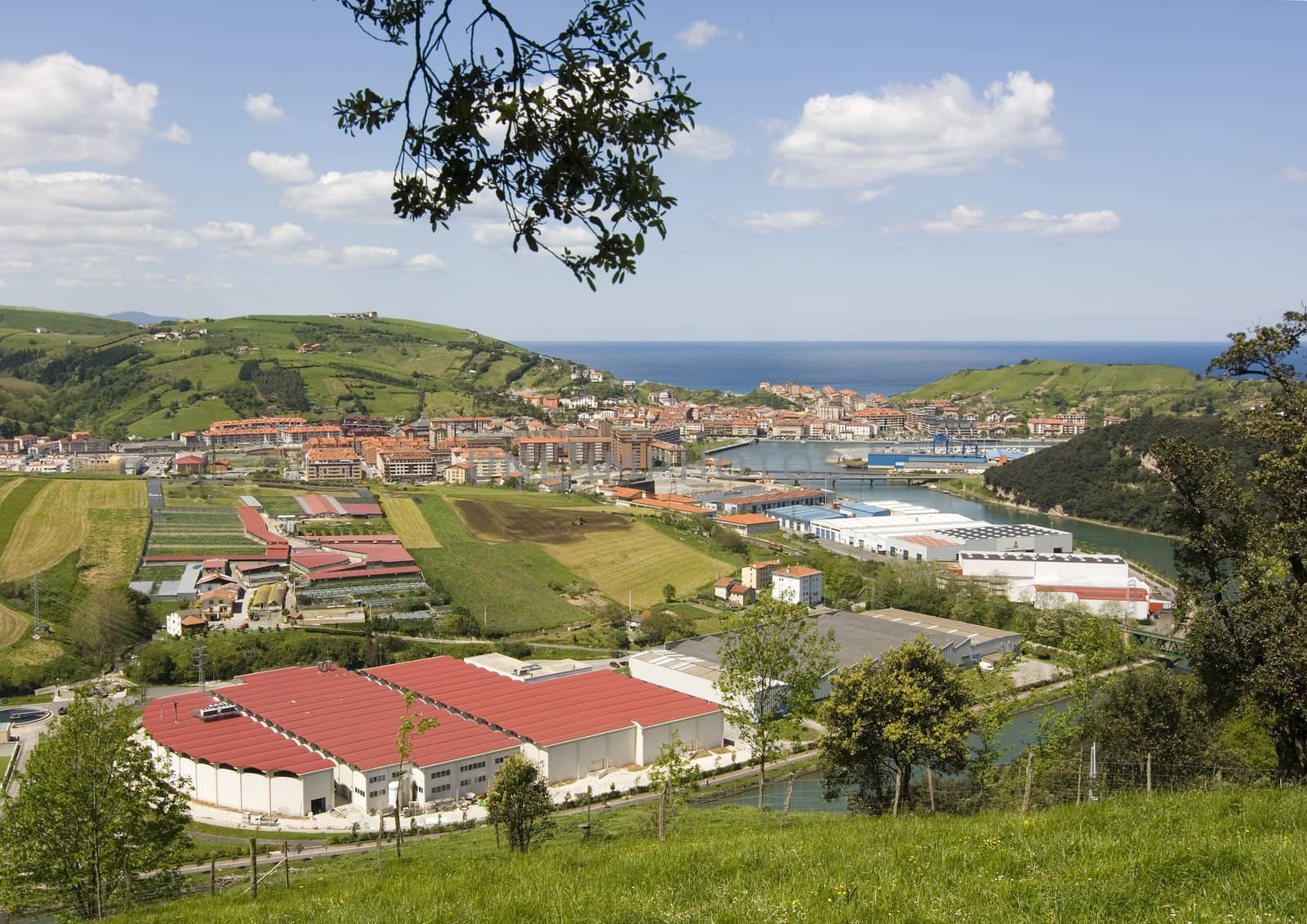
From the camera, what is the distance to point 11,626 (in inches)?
669

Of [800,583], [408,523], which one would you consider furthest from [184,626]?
[800,583]

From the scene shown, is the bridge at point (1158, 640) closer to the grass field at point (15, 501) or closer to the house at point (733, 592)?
the house at point (733, 592)

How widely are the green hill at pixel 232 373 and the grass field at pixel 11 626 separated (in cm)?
2714

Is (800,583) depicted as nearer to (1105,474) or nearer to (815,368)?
(1105,474)

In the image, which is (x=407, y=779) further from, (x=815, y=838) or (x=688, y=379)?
(x=688, y=379)

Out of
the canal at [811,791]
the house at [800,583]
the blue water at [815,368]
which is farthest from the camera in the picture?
the blue water at [815,368]

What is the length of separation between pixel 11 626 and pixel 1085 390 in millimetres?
57096

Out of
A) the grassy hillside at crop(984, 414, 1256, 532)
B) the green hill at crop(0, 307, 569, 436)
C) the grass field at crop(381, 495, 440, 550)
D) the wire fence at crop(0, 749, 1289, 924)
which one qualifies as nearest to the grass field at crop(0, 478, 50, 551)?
the grass field at crop(381, 495, 440, 550)

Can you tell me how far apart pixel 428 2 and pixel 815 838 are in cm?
269

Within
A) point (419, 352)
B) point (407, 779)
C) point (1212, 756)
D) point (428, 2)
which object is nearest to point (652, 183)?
point (428, 2)

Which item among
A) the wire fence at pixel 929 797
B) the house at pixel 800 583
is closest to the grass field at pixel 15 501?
the wire fence at pixel 929 797

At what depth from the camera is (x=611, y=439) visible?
4491 centimetres

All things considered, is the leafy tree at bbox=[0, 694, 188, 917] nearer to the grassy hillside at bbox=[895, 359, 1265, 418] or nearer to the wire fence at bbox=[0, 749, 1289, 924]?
the wire fence at bbox=[0, 749, 1289, 924]

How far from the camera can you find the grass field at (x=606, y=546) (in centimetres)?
2288
